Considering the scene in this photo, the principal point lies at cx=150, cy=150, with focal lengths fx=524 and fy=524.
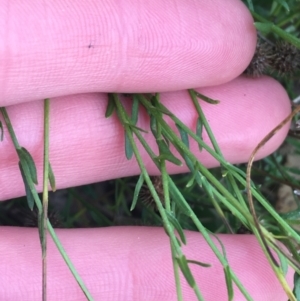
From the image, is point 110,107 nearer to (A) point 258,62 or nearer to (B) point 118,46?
(B) point 118,46

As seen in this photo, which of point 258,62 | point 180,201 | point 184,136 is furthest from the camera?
point 258,62

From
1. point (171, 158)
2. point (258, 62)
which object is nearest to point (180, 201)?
point (171, 158)

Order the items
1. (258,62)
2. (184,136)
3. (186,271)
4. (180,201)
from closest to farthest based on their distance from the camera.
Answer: (186,271) → (180,201) → (184,136) → (258,62)

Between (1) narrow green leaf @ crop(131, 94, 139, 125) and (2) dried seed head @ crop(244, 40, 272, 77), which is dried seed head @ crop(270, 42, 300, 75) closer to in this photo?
(2) dried seed head @ crop(244, 40, 272, 77)

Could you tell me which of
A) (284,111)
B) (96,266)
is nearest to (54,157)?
(96,266)

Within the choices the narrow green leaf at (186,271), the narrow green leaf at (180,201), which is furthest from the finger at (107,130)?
the narrow green leaf at (186,271)

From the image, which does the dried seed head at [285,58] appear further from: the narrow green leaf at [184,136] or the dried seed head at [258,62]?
the narrow green leaf at [184,136]

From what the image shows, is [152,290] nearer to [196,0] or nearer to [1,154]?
[1,154]

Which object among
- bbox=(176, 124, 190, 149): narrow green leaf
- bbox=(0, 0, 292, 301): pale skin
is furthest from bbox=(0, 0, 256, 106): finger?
bbox=(176, 124, 190, 149): narrow green leaf
